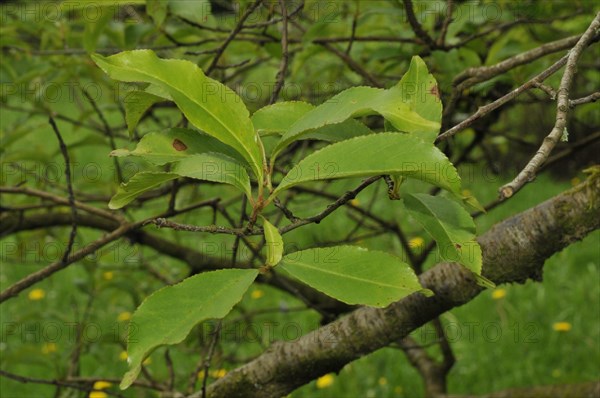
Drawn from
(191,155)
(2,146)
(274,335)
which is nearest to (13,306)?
(274,335)

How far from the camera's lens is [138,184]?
0.80 m

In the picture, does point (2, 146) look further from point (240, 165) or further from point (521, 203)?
point (521, 203)

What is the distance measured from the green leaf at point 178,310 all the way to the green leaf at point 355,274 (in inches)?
2.2

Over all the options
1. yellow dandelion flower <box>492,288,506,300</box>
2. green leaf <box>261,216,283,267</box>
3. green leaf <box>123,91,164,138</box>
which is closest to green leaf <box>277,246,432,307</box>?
green leaf <box>261,216,283,267</box>

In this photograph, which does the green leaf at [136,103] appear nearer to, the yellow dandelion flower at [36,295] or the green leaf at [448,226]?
the green leaf at [448,226]

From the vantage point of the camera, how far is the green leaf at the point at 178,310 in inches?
26.3

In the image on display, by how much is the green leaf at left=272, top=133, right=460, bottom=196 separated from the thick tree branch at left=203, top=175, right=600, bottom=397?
0.52m

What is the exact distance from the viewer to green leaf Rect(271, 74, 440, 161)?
2.31ft

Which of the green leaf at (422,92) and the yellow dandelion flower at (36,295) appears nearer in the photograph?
the green leaf at (422,92)

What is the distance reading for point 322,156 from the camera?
72 cm

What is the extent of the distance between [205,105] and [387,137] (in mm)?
185

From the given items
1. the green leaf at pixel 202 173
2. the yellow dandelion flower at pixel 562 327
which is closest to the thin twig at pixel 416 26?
the green leaf at pixel 202 173

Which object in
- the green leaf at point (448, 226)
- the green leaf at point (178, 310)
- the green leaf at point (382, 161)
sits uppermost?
the green leaf at point (382, 161)

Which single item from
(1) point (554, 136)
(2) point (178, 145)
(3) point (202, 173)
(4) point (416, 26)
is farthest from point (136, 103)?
(4) point (416, 26)
